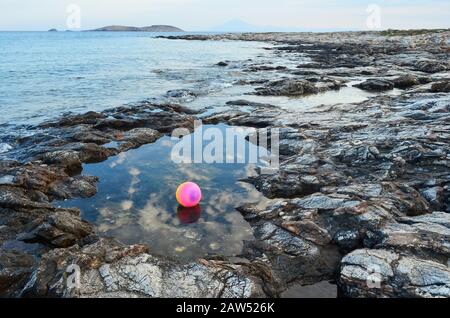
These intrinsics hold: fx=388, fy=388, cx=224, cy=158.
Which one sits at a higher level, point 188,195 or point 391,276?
point 188,195

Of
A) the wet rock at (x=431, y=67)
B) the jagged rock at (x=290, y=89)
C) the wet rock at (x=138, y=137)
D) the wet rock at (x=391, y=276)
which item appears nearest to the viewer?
the wet rock at (x=391, y=276)

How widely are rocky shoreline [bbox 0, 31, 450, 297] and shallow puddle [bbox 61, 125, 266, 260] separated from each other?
0.41 m

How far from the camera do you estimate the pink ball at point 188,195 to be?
31.3 ft

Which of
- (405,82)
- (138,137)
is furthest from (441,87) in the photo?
(138,137)

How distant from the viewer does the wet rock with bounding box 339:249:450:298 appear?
6.00m

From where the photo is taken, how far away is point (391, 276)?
6.30 metres

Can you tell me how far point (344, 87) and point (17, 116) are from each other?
74.1 ft

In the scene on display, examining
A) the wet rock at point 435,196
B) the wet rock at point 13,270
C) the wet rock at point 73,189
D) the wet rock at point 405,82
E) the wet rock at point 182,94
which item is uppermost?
the wet rock at point 405,82

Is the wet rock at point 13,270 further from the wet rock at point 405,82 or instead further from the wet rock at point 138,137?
the wet rock at point 405,82

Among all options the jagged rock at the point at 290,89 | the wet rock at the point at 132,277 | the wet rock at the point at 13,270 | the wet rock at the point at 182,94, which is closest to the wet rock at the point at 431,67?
the jagged rock at the point at 290,89

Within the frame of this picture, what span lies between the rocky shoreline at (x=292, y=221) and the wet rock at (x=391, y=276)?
0.7 inches

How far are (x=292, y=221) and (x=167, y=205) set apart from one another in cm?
320

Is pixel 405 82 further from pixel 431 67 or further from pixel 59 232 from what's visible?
pixel 59 232
